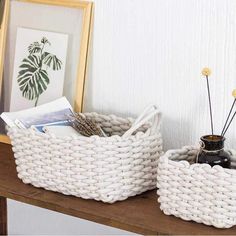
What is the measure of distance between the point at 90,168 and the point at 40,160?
4.9 inches

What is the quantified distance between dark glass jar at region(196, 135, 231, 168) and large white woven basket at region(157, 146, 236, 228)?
1.7 inches

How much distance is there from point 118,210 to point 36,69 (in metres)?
0.46

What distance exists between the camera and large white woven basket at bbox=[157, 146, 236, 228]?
1.12 metres

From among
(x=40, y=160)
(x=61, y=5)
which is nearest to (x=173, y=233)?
(x=40, y=160)

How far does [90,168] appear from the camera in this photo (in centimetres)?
125

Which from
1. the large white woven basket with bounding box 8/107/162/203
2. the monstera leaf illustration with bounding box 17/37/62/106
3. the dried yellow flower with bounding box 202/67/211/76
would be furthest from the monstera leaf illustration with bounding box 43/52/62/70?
the dried yellow flower with bounding box 202/67/211/76

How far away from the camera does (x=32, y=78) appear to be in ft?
5.06

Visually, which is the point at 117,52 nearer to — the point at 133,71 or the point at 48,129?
the point at 133,71

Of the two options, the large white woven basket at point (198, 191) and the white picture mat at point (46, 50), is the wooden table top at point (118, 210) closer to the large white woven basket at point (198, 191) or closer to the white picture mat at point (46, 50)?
the large white woven basket at point (198, 191)

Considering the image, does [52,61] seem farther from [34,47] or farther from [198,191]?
[198,191]

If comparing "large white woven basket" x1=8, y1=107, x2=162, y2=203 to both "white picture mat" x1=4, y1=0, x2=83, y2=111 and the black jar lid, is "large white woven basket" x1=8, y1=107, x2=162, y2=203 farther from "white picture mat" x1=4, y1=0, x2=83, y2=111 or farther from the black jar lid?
"white picture mat" x1=4, y1=0, x2=83, y2=111

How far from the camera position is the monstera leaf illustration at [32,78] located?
1528mm

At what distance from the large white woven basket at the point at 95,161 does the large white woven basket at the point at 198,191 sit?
9cm

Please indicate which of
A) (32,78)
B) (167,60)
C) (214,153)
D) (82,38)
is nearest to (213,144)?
(214,153)
